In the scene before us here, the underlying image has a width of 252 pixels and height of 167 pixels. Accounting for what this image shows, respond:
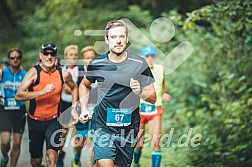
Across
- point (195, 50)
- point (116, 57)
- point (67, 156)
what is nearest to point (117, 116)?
point (116, 57)

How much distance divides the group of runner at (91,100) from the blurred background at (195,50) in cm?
135

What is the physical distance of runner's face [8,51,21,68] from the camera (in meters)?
9.29

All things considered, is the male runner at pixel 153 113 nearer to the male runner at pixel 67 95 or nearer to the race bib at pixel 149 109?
the race bib at pixel 149 109

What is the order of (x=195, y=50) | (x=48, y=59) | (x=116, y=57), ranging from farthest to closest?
(x=195, y=50) → (x=48, y=59) → (x=116, y=57)

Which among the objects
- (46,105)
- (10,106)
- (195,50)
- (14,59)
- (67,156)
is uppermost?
(14,59)

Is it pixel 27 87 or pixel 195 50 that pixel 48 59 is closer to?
pixel 27 87

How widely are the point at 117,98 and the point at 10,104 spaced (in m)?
3.40

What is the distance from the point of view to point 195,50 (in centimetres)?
1447

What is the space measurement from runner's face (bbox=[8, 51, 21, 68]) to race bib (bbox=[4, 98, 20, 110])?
0.56 m

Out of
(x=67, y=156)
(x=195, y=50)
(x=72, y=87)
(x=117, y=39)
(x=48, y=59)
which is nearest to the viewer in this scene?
(x=117, y=39)

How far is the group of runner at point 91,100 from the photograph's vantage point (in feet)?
20.9

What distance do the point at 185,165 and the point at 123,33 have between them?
395 centimetres

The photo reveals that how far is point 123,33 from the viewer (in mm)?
6309

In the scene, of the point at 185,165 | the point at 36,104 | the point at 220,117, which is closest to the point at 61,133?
the point at 36,104
